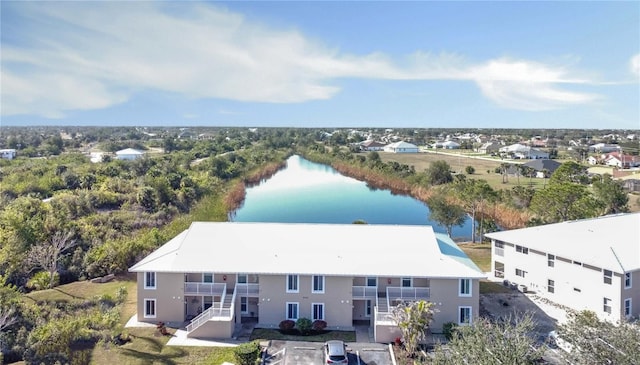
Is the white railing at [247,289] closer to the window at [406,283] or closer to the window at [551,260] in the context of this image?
the window at [406,283]

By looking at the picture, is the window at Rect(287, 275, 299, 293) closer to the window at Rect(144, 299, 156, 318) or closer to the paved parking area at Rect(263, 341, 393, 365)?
the paved parking area at Rect(263, 341, 393, 365)

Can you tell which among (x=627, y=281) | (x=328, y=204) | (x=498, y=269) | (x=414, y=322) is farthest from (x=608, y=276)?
(x=328, y=204)

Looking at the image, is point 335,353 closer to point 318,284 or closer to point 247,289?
point 318,284

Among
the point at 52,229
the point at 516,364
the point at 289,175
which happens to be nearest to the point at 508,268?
the point at 516,364

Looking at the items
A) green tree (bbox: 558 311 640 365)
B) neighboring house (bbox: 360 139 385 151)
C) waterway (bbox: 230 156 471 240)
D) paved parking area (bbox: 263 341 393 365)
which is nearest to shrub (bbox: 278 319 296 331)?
paved parking area (bbox: 263 341 393 365)

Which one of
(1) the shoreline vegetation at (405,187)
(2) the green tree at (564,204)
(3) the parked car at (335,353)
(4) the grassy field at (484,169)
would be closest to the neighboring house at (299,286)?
(3) the parked car at (335,353)
